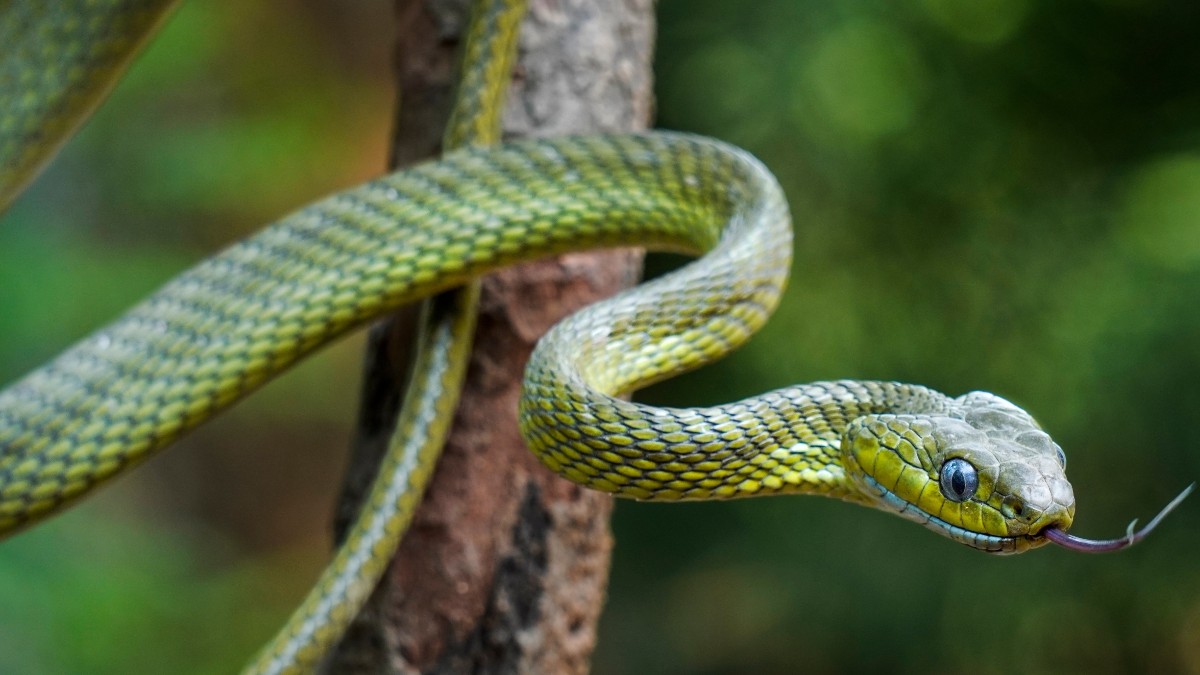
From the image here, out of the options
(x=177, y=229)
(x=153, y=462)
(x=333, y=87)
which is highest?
(x=333, y=87)

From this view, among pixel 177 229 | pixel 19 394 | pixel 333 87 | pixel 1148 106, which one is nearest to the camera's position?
pixel 19 394

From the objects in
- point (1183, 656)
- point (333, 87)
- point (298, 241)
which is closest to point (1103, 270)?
point (1183, 656)

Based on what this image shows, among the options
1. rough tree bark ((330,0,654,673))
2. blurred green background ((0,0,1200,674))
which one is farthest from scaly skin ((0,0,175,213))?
blurred green background ((0,0,1200,674))

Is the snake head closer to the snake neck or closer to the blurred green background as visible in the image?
the snake neck

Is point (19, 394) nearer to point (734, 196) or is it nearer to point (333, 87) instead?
point (734, 196)

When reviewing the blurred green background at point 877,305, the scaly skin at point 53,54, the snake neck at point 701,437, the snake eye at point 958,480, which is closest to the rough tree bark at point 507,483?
the snake neck at point 701,437

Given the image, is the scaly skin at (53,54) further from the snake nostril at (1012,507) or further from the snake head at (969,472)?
the snake nostril at (1012,507)

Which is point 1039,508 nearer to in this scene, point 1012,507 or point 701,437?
point 1012,507
